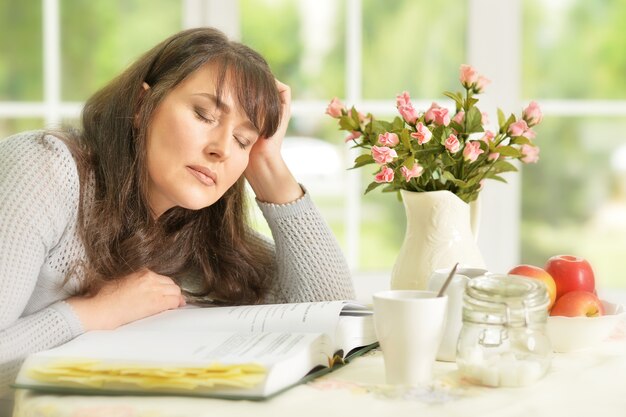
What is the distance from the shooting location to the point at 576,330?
1388 millimetres

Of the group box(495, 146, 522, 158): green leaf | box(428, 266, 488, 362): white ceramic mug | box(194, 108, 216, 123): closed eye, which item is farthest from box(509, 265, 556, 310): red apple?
box(194, 108, 216, 123): closed eye

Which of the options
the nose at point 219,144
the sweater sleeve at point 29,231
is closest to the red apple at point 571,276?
the nose at point 219,144

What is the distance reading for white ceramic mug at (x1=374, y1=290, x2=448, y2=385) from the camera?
114cm

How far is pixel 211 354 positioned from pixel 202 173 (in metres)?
0.54

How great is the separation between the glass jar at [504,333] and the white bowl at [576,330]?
0.60ft

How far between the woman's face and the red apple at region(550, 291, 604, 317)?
25.2 inches

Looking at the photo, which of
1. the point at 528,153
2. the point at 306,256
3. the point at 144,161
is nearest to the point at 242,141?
the point at 144,161

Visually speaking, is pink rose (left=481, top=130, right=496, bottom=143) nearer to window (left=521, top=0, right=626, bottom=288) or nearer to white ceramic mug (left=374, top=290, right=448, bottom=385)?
white ceramic mug (left=374, top=290, right=448, bottom=385)

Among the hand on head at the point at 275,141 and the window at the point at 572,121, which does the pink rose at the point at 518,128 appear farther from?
the window at the point at 572,121

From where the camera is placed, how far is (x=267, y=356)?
3.77 ft

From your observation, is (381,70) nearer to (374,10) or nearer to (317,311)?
(374,10)

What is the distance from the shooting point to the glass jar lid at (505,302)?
3.84 feet

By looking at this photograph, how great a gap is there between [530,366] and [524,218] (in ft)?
8.88

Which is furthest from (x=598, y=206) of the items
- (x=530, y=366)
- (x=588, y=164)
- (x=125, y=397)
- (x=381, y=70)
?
(x=125, y=397)
